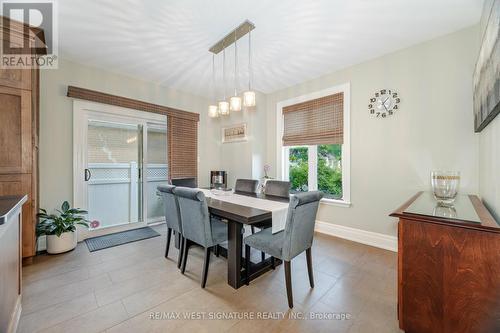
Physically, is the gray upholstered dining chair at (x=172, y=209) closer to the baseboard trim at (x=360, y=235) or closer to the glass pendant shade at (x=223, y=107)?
the glass pendant shade at (x=223, y=107)

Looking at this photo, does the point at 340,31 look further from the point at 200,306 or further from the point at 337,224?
the point at 200,306

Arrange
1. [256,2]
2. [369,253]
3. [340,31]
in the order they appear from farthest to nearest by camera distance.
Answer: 1. [369,253]
2. [340,31]
3. [256,2]

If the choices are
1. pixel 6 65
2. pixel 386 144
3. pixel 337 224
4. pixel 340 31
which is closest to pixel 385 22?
pixel 340 31

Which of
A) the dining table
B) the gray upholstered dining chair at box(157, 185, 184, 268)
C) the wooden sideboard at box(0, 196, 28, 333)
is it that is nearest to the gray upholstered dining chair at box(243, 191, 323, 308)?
the dining table

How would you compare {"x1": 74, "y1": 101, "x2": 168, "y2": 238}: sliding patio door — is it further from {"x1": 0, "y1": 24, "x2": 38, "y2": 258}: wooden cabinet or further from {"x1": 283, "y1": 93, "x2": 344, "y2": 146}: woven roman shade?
{"x1": 283, "y1": 93, "x2": 344, "y2": 146}: woven roman shade

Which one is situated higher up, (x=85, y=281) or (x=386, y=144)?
(x=386, y=144)

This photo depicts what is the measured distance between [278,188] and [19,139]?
294 centimetres

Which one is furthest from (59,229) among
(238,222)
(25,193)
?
(238,222)

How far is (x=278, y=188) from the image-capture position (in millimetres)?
2750

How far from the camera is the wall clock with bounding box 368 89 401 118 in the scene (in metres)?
2.76

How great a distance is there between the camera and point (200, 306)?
174 centimetres

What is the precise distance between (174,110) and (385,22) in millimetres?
3454

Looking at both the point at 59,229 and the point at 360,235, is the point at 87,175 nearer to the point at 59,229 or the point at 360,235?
the point at 59,229

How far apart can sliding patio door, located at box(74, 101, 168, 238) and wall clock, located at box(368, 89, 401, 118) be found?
3537mm
